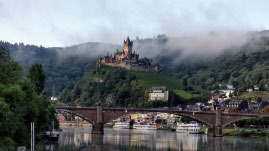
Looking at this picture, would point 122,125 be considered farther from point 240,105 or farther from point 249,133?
point 249,133

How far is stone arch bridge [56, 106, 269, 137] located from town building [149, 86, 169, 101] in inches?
2588

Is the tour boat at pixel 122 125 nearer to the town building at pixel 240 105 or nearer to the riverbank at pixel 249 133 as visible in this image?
the town building at pixel 240 105

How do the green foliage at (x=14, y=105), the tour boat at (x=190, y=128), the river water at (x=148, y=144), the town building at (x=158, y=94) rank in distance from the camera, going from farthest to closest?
the town building at (x=158, y=94) < the tour boat at (x=190, y=128) < the river water at (x=148, y=144) < the green foliage at (x=14, y=105)

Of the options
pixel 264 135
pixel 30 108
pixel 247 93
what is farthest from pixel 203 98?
pixel 30 108

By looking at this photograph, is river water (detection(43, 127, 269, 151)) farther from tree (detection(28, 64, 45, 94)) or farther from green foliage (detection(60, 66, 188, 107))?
green foliage (detection(60, 66, 188, 107))

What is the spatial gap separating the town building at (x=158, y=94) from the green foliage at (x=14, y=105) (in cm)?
12035

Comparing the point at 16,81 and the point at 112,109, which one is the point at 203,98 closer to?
the point at 112,109

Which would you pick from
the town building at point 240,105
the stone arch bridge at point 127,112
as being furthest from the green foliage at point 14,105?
the town building at point 240,105

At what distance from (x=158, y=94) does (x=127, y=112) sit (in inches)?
2876

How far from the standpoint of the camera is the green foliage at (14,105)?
39781 millimetres

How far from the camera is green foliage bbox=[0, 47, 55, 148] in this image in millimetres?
39781

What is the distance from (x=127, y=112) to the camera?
335ft

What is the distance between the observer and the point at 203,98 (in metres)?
187

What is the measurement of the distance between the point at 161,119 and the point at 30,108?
120 metres
